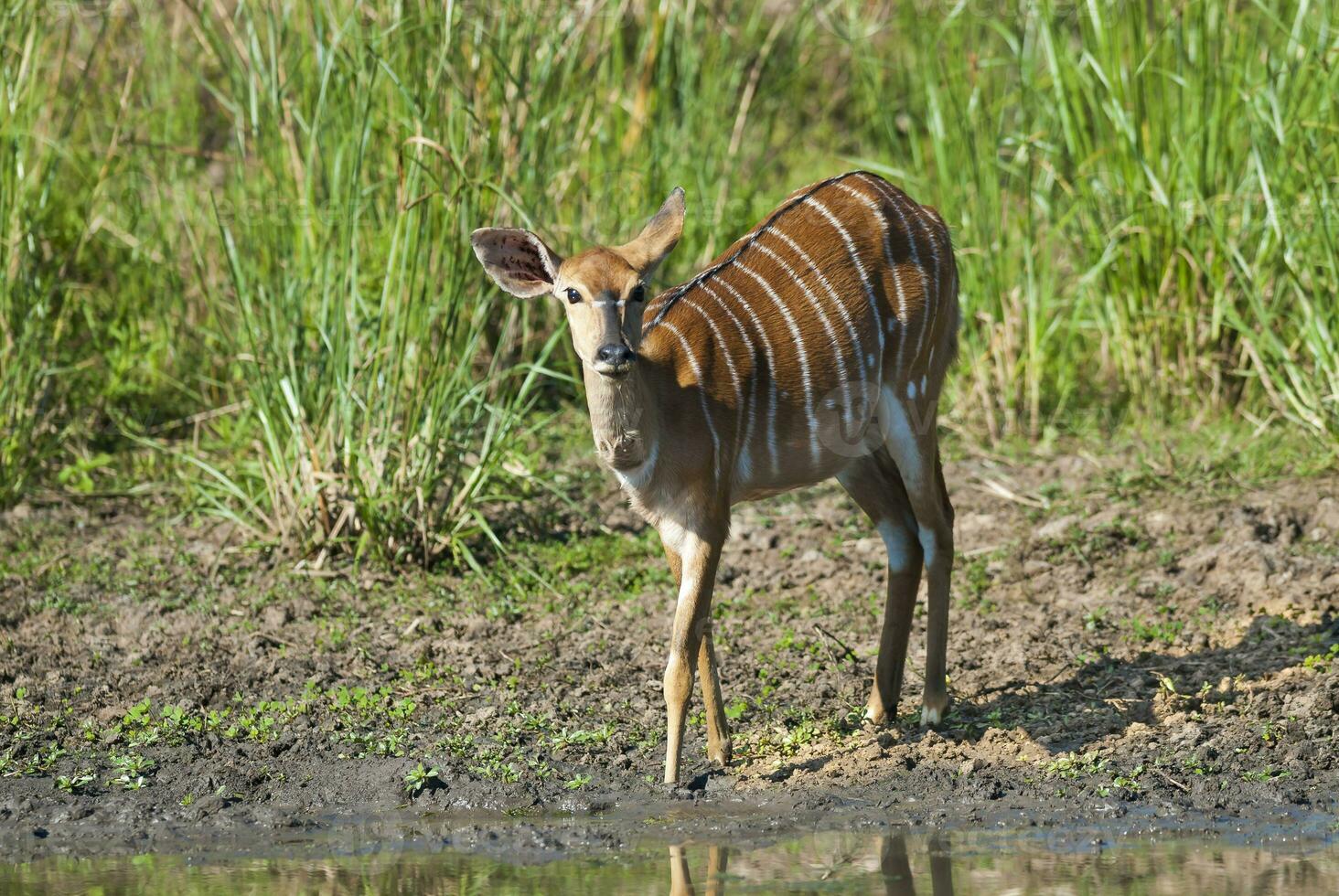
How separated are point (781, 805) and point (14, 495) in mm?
3973

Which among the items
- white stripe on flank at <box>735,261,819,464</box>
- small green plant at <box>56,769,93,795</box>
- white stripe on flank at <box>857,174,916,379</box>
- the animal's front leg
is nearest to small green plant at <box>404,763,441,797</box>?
the animal's front leg

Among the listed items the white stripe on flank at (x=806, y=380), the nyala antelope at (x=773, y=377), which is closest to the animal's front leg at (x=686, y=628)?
the nyala antelope at (x=773, y=377)

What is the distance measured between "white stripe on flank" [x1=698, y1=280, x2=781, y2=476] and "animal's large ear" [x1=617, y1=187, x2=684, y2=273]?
421 mm

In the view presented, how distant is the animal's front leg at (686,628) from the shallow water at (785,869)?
403mm

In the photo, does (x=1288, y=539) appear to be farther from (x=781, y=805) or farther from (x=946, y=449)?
(x=781, y=805)

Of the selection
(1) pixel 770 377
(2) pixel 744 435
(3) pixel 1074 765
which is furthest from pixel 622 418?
(3) pixel 1074 765

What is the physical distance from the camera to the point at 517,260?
4.79m

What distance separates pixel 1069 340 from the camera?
772cm

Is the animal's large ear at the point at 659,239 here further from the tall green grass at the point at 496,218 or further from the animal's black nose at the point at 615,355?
the tall green grass at the point at 496,218

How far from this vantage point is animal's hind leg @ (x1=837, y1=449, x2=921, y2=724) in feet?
17.0

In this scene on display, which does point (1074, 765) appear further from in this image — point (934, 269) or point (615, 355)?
point (615, 355)

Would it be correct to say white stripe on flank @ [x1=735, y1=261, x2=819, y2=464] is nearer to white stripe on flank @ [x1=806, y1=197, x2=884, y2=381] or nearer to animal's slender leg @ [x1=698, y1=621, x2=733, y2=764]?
white stripe on flank @ [x1=806, y1=197, x2=884, y2=381]

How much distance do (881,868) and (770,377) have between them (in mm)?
1515

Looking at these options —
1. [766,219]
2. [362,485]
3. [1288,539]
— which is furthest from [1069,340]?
[362,485]
